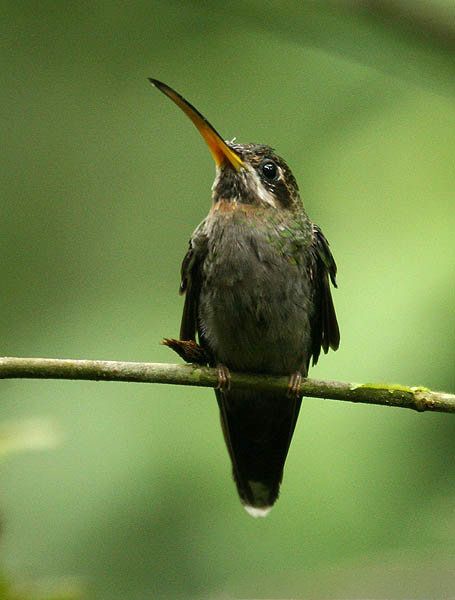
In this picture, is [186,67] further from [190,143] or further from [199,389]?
[199,389]

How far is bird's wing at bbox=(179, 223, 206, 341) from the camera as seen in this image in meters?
4.54

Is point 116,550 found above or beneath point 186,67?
beneath

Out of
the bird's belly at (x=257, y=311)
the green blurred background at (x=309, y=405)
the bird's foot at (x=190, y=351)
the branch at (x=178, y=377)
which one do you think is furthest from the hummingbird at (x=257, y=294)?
the branch at (x=178, y=377)

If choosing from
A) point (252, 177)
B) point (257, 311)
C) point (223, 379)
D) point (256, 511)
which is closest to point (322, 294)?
point (257, 311)

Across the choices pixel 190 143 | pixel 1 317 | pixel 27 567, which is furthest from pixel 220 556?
pixel 190 143

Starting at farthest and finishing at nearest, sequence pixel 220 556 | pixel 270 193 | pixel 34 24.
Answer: pixel 34 24, pixel 270 193, pixel 220 556

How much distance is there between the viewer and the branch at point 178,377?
3.05 meters

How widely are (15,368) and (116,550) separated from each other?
1243 mm

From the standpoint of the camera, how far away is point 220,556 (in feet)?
13.5

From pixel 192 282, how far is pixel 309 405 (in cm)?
79

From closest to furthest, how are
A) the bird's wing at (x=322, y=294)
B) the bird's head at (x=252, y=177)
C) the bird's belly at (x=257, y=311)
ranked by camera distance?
the bird's belly at (x=257, y=311), the bird's wing at (x=322, y=294), the bird's head at (x=252, y=177)

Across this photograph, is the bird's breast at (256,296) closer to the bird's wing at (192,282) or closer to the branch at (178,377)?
the bird's wing at (192,282)

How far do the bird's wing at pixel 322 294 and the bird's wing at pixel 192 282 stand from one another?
525 millimetres

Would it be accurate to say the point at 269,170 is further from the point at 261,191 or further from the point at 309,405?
the point at 309,405
